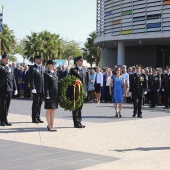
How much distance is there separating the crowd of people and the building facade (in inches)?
374

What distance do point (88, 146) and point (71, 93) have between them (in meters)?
3.24

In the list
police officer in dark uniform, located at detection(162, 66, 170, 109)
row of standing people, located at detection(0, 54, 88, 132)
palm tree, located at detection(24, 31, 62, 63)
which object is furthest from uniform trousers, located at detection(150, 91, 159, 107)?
palm tree, located at detection(24, 31, 62, 63)

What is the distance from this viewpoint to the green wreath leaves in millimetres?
11898

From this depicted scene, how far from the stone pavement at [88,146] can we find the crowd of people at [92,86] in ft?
2.30

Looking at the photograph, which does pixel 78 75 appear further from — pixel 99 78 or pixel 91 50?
pixel 91 50

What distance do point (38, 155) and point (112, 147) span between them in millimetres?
1820

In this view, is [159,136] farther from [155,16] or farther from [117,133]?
[155,16]

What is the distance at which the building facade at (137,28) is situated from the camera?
1235 inches

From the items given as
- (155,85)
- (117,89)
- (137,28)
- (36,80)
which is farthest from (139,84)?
(137,28)

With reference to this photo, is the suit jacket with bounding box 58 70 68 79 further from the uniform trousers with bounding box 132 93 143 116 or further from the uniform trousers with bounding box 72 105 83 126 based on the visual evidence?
the uniform trousers with bounding box 72 105 83 126

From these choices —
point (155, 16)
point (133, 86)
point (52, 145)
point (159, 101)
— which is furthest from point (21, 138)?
point (155, 16)

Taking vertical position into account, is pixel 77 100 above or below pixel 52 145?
above

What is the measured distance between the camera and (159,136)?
35.0 ft

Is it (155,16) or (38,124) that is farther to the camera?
(155,16)
